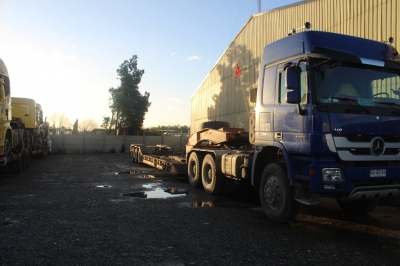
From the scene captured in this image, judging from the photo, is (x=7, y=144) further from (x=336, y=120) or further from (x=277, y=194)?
(x=336, y=120)

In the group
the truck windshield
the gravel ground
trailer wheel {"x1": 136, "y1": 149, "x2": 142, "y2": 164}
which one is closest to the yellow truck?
the gravel ground

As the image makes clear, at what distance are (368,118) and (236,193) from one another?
5237 millimetres

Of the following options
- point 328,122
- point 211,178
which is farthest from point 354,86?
point 211,178

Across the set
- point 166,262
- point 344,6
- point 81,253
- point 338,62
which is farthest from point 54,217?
point 344,6

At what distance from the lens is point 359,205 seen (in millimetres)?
7441

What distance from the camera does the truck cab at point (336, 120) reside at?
554 cm

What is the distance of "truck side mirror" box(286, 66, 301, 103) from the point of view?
18.9ft

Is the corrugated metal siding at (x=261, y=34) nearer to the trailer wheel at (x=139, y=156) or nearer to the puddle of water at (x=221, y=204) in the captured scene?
the puddle of water at (x=221, y=204)

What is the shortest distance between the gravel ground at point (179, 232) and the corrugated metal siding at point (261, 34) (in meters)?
2.99

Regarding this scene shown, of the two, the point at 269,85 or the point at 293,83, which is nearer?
the point at 293,83

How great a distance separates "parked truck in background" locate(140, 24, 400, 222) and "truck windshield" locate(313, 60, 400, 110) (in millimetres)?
17

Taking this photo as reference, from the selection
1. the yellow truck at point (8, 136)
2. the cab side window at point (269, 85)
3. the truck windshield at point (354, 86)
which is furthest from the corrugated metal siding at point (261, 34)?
the yellow truck at point (8, 136)

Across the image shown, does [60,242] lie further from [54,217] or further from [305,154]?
[305,154]

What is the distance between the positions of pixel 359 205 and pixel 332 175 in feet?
8.34
